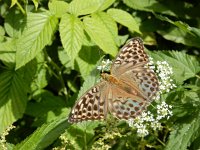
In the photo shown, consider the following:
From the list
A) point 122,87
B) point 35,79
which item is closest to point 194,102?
point 122,87

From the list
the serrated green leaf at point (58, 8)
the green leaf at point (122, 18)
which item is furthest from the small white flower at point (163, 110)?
the serrated green leaf at point (58, 8)

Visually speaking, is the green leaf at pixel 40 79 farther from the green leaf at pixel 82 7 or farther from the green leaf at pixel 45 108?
the green leaf at pixel 82 7

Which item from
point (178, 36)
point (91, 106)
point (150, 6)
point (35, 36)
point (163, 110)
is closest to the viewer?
point (91, 106)

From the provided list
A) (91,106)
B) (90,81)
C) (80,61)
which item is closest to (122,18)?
(80,61)

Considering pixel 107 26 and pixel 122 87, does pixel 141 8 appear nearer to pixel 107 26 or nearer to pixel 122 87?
pixel 107 26

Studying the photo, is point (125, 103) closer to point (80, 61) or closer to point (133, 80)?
point (133, 80)
